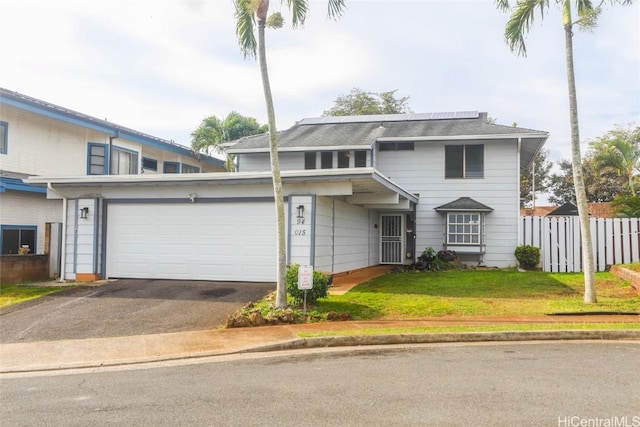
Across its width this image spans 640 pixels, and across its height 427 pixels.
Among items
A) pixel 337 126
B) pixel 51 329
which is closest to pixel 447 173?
pixel 337 126

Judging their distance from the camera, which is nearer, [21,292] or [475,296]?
[475,296]

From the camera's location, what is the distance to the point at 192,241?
47.8ft

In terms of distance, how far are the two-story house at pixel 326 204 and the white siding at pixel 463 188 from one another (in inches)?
1.5

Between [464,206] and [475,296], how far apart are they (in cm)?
731

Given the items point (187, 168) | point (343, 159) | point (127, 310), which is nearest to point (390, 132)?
point (343, 159)

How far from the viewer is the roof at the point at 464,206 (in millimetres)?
19031

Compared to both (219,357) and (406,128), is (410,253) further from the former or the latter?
(219,357)

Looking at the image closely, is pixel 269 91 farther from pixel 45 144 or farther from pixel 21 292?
pixel 45 144

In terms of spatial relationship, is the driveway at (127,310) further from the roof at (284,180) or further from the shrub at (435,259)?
the shrub at (435,259)

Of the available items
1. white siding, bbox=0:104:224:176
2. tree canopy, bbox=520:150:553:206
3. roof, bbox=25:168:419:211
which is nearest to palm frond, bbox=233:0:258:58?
roof, bbox=25:168:419:211

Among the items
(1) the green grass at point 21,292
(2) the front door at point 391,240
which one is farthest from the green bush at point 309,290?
(2) the front door at point 391,240

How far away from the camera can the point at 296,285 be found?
1084 centimetres

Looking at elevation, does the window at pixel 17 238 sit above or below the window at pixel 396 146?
below

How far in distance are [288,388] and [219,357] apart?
228 centimetres
